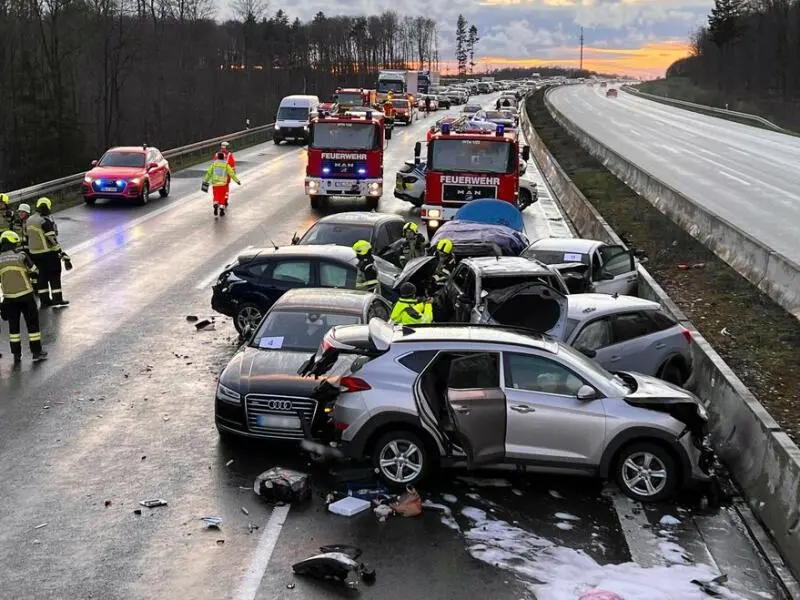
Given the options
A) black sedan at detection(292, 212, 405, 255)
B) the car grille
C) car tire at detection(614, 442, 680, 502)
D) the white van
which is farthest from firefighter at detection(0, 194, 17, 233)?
the white van

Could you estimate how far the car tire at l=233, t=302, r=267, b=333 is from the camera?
1368 cm

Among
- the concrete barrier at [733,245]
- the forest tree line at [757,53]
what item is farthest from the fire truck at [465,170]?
the forest tree line at [757,53]

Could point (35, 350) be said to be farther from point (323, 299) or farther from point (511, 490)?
point (511, 490)

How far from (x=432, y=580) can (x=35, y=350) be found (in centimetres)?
769

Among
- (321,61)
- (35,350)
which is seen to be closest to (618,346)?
(35,350)

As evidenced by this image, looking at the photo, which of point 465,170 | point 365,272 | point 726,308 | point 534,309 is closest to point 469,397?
point 534,309

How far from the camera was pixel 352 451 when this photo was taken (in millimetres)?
8656

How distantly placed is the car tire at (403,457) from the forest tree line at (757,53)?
4078 inches

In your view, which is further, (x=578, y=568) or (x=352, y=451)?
(x=352, y=451)

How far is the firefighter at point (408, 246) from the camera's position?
16750mm

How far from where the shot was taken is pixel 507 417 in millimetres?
8484

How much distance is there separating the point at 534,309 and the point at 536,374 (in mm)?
2640

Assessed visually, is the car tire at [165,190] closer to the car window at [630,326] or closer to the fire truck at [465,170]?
the fire truck at [465,170]

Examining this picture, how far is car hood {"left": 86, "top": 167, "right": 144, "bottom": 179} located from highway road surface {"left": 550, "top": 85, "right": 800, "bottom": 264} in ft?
56.1
